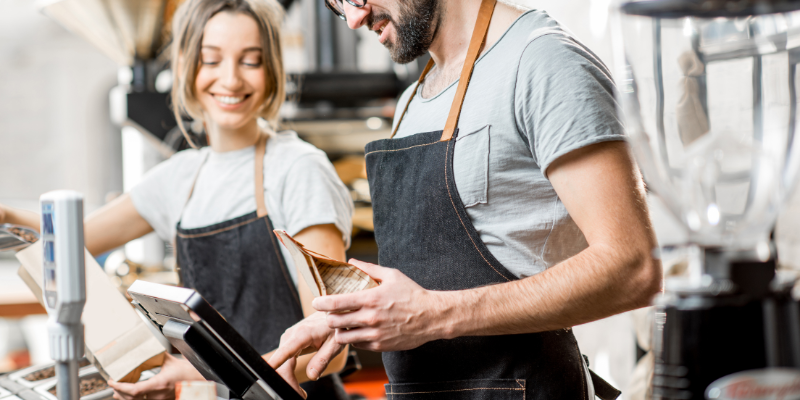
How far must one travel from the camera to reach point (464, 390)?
1124 millimetres

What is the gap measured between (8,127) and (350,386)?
3860 mm

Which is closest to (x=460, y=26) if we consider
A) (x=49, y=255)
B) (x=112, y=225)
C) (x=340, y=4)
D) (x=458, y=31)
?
(x=458, y=31)

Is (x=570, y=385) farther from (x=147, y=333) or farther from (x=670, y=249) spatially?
(x=147, y=333)

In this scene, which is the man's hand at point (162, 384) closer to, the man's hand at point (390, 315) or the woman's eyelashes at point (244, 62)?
the man's hand at point (390, 315)

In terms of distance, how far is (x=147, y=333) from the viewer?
126cm

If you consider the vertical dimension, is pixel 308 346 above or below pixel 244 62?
below

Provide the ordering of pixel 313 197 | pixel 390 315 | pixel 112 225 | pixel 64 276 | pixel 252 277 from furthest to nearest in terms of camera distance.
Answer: pixel 112 225
pixel 252 277
pixel 313 197
pixel 390 315
pixel 64 276

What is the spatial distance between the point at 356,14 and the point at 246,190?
54 cm

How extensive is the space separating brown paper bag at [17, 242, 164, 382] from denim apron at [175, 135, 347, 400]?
11.5 inches

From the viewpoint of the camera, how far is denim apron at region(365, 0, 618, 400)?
1.10 meters

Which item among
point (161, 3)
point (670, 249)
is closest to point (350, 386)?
point (161, 3)

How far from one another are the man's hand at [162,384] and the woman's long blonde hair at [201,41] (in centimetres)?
69

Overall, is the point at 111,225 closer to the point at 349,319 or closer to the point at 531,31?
the point at 349,319

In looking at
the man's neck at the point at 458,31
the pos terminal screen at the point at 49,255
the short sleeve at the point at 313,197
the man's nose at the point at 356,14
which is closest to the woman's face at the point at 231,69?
the short sleeve at the point at 313,197
